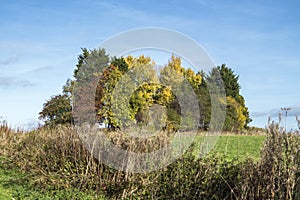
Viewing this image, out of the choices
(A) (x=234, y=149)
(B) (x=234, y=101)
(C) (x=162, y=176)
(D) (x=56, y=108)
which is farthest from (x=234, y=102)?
(C) (x=162, y=176)

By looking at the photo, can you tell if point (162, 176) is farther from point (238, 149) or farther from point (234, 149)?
point (234, 149)

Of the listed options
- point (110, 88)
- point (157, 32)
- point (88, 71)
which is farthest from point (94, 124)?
point (110, 88)

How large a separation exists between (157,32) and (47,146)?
3635mm

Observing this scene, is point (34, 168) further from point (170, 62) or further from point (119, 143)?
point (170, 62)

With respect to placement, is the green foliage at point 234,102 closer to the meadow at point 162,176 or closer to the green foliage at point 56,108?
the green foliage at point 56,108

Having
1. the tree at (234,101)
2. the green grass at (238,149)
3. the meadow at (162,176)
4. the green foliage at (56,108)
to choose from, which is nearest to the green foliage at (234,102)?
the tree at (234,101)

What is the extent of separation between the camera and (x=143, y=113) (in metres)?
11.2

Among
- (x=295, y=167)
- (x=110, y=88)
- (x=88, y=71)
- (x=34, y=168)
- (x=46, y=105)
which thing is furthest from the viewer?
(x=46, y=105)

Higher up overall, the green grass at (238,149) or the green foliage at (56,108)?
the green foliage at (56,108)

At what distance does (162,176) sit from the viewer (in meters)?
7.51

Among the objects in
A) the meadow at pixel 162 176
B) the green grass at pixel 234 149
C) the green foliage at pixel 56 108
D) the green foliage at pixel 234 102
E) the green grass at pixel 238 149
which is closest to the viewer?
the meadow at pixel 162 176

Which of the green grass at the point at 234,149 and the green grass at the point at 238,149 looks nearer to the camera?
the green grass at the point at 234,149

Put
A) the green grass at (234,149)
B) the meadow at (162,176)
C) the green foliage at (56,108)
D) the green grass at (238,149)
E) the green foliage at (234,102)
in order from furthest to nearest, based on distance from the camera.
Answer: the green foliage at (234,102) → the green foliage at (56,108) → the green grass at (238,149) → the green grass at (234,149) → the meadow at (162,176)

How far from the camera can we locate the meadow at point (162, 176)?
571cm
